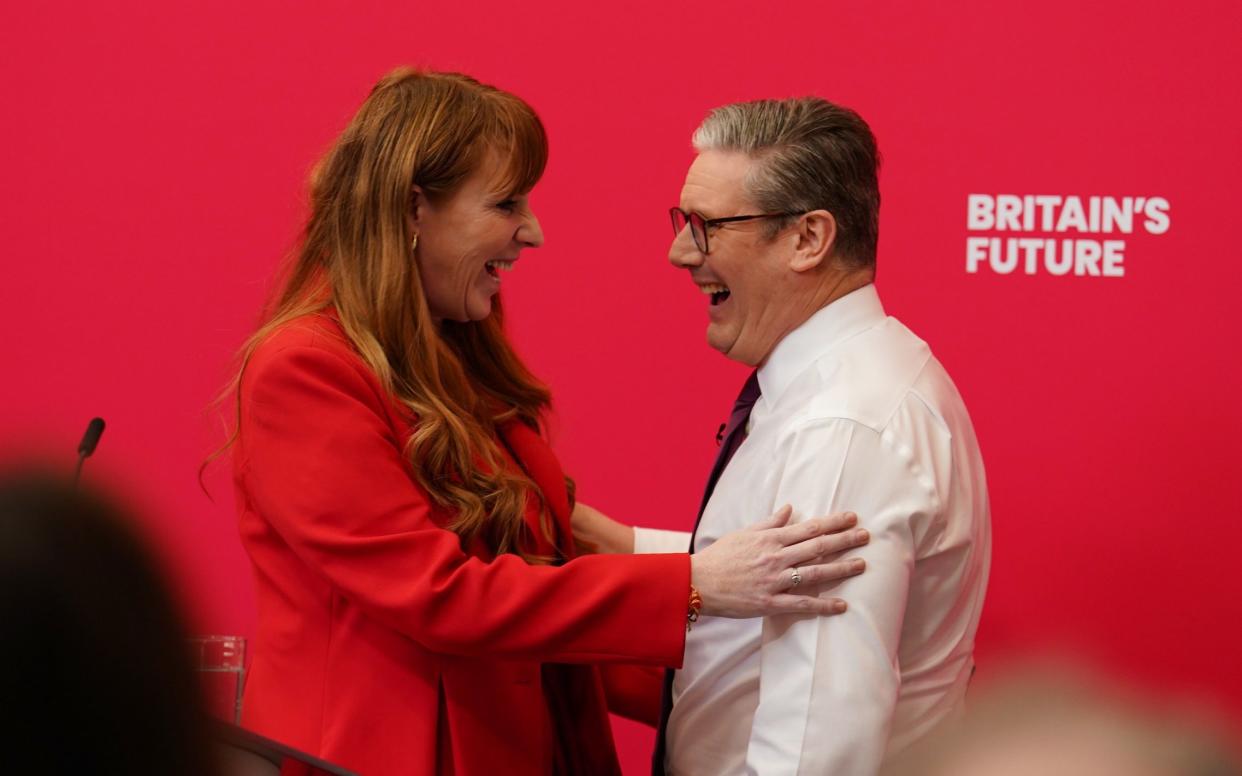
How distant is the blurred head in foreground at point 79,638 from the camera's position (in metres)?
0.48

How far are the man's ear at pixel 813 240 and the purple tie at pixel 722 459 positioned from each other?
0.18 meters

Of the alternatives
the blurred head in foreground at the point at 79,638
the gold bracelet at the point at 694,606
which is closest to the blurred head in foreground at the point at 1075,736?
the blurred head in foreground at the point at 79,638

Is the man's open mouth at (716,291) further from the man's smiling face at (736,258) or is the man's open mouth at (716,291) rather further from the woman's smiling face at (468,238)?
the woman's smiling face at (468,238)

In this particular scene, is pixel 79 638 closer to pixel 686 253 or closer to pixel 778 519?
pixel 778 519

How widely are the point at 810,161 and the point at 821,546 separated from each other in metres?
0.48

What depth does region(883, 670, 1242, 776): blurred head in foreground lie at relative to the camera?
1.76 feet

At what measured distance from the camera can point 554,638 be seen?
1.70m

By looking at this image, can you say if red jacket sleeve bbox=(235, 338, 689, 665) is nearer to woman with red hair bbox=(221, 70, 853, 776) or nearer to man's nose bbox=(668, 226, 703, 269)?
woman with red hair bbox=(221, 70, 853, 776)

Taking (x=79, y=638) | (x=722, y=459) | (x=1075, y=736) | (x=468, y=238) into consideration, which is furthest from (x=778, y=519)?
(x=79, y=638)

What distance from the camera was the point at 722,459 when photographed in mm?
1972

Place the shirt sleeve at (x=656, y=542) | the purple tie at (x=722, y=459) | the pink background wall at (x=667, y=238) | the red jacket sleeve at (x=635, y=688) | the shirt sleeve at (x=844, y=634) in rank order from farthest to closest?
the pink background wall at (x=667, y=238) < the shirt sleeve at (x=656, y=542) < the red jacket sleeve at (x=635, y=688) < the purple tie at (x=722, y=459) < the shirt sleeve at (x=844, y=634)

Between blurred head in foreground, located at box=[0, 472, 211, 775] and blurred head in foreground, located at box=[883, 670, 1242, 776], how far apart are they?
0.30 meters

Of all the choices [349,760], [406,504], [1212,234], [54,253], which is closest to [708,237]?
[406,504]

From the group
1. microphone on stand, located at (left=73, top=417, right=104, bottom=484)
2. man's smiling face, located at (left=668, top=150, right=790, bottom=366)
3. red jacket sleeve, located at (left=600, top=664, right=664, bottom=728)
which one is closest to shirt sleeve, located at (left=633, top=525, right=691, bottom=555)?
red jacket sleeve, located at (left=600, top=664, right=664, bottom=728)
